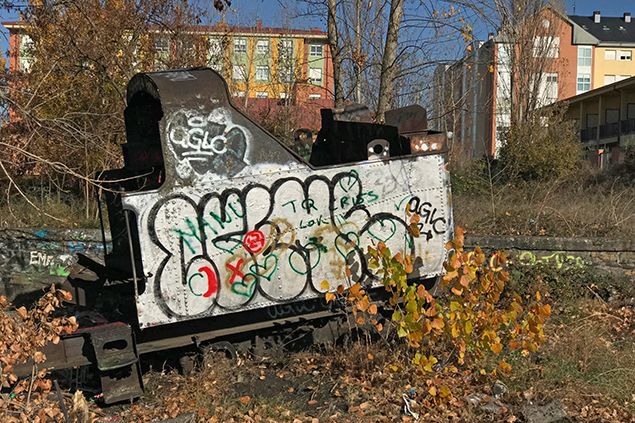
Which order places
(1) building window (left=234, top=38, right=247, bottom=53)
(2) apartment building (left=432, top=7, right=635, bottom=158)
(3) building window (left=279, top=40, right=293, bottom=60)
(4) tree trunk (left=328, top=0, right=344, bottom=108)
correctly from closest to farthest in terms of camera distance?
(4) tree trunk (left=328, top=0, right=344, bottom=108) → (2) apartment building (left=432, top=7, right=635, bottom=158) → (3) building window (left=279, top=40, right=293, bottom=60) → (1) building window (left=234, top=38, right=247, bottom=53)

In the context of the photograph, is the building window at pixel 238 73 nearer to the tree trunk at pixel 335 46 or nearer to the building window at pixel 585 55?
the tree trunk at pixel 335 46

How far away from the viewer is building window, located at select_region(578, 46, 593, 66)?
180ft

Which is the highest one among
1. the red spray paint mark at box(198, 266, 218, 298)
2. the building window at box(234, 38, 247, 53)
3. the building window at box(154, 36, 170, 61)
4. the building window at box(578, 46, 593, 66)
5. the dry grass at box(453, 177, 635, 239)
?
the building window at box(578, 46, 593, 66)

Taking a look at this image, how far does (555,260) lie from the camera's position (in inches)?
326

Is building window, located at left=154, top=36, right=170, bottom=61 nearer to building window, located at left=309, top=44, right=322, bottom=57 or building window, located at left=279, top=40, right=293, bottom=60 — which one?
building window, located at left=279, top=40, right=293, bottom=60

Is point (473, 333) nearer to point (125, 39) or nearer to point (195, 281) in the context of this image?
point (195, 281)

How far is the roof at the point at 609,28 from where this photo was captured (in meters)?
57.2

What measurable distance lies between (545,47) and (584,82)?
30.9m

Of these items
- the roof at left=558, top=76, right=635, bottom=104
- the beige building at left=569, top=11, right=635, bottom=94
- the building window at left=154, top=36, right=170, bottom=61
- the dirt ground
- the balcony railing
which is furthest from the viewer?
the beige building at left=569, top=11, right=635, bottom=94

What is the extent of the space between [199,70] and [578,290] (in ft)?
19.7

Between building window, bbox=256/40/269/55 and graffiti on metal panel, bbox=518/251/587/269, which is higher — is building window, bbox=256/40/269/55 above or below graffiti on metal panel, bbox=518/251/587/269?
above

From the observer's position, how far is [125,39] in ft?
38.7

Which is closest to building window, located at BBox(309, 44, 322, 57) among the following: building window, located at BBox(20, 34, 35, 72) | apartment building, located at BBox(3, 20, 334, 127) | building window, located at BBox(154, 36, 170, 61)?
apartment building, located at BBox(3, 20, 334, 127)

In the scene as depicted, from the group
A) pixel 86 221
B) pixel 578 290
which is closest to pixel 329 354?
pixel 578 290
